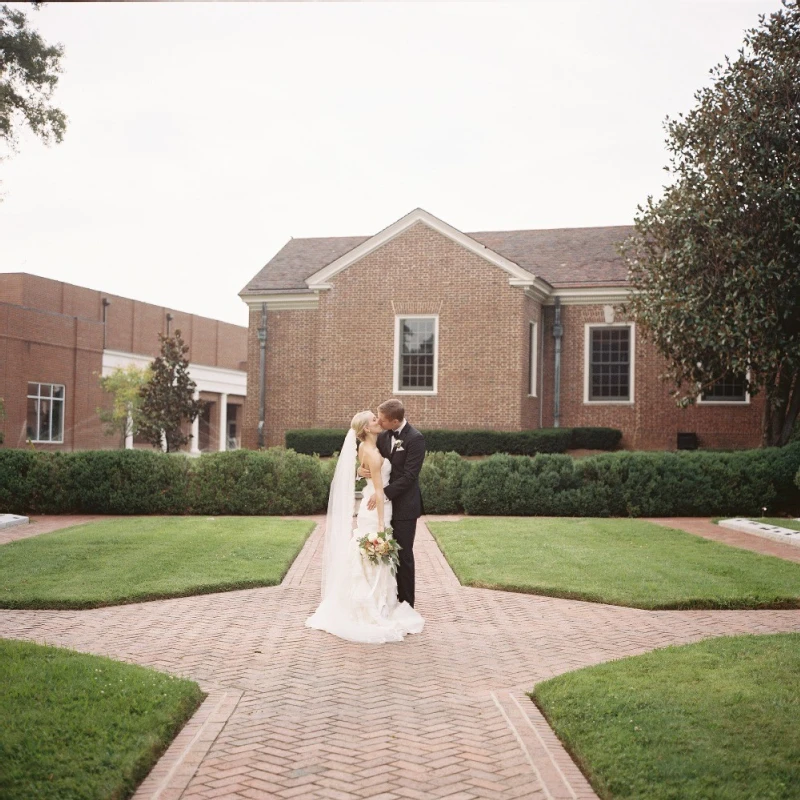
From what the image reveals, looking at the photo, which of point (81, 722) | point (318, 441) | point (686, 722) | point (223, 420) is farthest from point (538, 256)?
point (223, 420)

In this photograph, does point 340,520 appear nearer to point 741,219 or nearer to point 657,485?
point 657,485

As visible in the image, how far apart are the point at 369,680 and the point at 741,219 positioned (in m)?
17.6

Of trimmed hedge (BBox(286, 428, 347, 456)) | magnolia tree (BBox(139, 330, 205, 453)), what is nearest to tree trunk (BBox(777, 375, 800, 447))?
trimmed hedge (BBox(286, 428, 347, 456))

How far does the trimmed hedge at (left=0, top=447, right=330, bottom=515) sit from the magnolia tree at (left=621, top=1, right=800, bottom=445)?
952 centimetres

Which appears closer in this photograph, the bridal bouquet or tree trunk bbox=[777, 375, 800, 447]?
the bridal bouquet

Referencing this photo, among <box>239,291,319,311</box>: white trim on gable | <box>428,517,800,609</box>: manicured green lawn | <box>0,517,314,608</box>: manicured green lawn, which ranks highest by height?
<box>239,291,319,311</box>: white trim on gable

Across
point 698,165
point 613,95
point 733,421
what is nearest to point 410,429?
point 613,95

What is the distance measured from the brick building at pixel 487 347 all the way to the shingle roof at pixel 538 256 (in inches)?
4.5

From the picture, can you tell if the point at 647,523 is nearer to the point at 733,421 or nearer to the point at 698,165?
the point at 698,165

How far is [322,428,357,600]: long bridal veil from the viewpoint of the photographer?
9406 millimetres

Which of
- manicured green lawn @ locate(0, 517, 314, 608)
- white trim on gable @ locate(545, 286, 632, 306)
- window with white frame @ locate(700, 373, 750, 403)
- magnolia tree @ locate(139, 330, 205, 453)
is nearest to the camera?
manicured green lawn @ locate(0, 517, 314, 608)

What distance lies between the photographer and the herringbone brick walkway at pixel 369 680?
17.1 ft

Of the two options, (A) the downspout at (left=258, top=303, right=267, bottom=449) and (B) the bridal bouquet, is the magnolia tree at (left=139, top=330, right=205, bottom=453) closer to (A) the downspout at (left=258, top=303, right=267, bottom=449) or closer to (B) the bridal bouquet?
(A) the downspout at (left=258, top=303, right=267, bottom=449)

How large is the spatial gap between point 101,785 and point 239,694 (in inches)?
77.3
